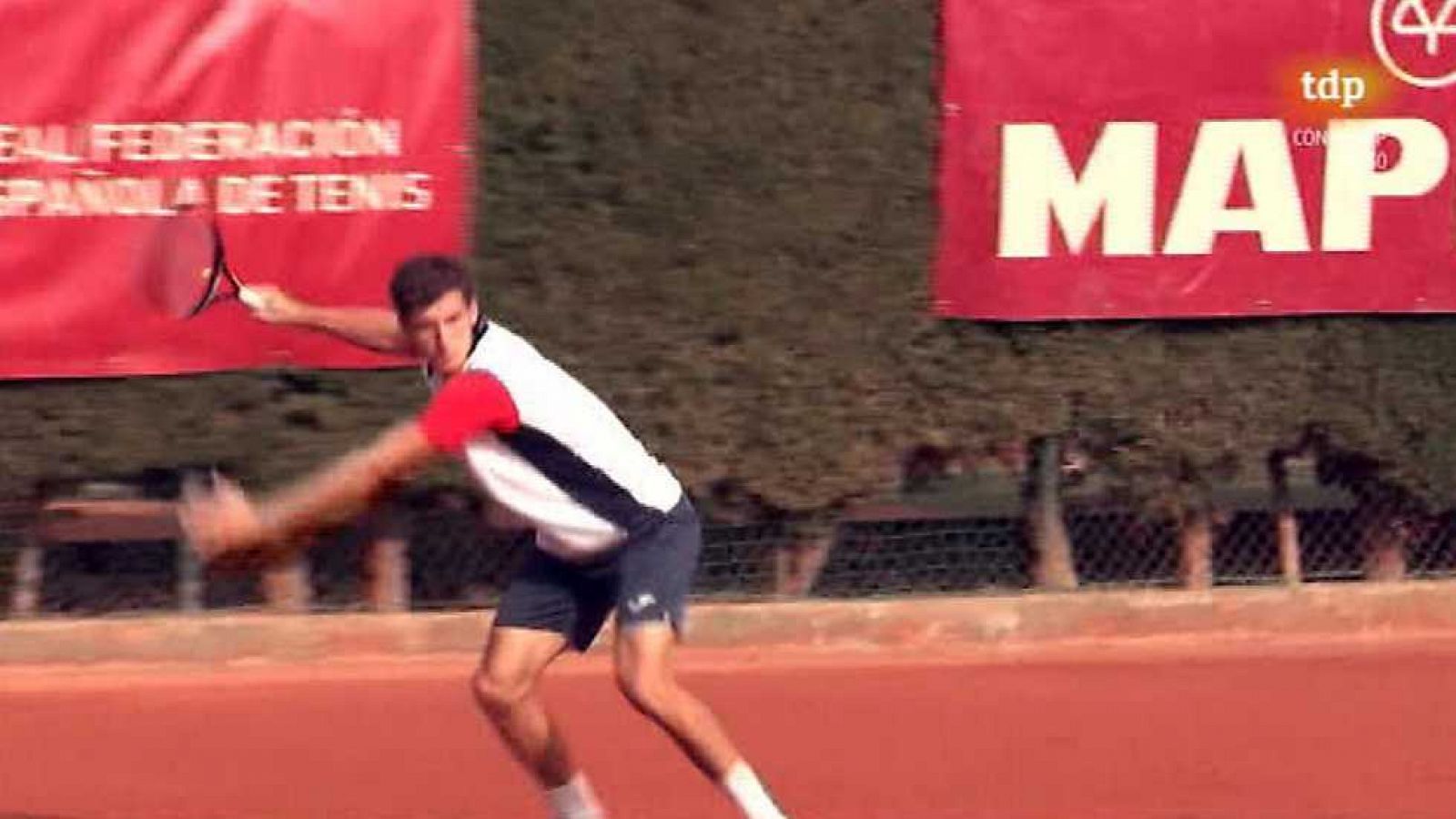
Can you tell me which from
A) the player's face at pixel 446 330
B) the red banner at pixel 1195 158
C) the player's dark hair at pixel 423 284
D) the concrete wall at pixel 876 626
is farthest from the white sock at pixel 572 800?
the red banner at pixel 1195 158

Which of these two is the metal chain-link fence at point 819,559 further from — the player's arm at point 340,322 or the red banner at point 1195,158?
the player's arm at point 340,322

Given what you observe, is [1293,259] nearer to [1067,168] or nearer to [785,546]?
[1067,168]

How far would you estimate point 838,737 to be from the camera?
357 inches

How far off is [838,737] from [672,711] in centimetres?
233

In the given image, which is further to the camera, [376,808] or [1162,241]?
[1162,241]

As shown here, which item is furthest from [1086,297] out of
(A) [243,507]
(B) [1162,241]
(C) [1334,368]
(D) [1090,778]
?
(A) [243,507]

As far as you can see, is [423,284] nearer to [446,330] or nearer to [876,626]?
[446,330]

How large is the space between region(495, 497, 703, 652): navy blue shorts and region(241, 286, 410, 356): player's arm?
0.66m

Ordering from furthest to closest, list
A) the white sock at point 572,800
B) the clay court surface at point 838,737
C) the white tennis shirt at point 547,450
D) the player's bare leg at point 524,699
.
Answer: the clay court surface at point 838,737 → the white sock at point 572,800 → the player's bare leg at point 524,699 → the white tennis shirt at point 547,450

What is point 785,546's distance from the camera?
35.1ft

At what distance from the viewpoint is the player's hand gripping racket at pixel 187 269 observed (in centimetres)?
726

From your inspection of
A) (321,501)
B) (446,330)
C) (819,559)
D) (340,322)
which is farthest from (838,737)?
(321,501)

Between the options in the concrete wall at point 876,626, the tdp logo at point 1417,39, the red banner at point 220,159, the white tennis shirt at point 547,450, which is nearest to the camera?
the white tennis shirt at point 547,450

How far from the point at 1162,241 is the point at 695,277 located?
70.7 inches
